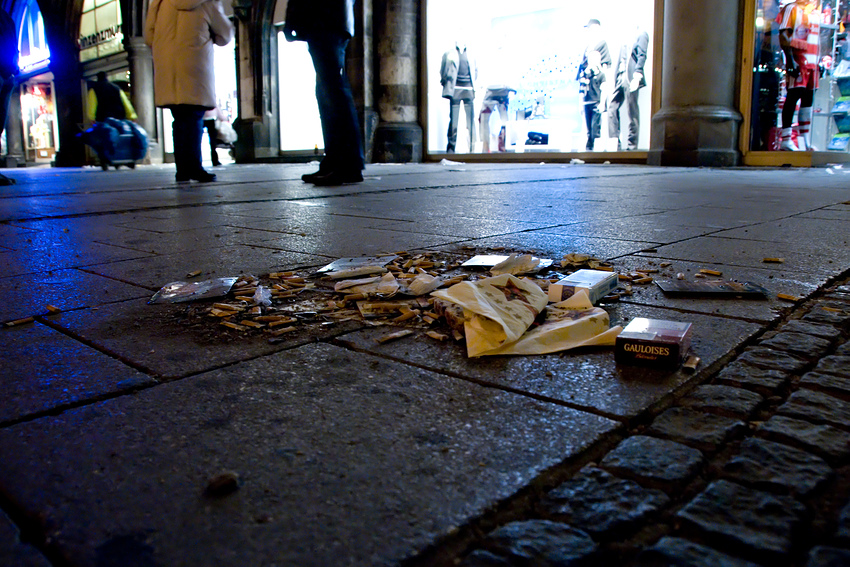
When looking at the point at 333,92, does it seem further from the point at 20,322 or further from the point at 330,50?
the point at 20,322

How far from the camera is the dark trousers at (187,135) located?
6.30m

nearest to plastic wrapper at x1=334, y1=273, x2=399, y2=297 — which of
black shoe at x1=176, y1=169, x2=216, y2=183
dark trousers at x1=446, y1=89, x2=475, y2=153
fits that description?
black shoe at x1=176, y1=169, x2=216, y2=183

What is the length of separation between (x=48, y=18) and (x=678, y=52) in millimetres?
18048

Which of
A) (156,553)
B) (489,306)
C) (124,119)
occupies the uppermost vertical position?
(124,119)

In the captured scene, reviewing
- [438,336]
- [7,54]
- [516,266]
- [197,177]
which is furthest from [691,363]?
[7,54]

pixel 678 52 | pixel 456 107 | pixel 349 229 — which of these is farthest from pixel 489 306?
pixel 456 107

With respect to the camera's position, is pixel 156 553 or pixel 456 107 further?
pixel 456 107

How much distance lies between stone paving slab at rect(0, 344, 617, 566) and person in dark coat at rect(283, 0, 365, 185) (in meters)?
4.38

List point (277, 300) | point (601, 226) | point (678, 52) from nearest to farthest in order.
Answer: point (277, 300) < point (601, 226) < point (678, 52)

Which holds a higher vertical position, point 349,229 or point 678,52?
point 678,52

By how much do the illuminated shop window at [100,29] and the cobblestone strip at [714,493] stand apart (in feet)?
64.7

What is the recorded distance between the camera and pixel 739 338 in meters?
1.36

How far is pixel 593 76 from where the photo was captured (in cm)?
1148

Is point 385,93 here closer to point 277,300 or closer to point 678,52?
point 678,52
